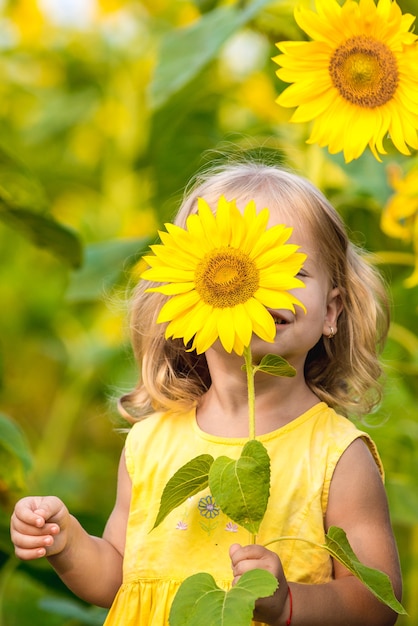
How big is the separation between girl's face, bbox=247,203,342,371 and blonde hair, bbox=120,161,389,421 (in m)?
→ 0.03

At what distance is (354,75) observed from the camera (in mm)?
896

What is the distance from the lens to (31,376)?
297 centimetres

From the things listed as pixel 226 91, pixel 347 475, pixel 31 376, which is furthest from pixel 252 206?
pixel 31 376

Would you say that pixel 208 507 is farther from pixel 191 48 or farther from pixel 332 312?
pixel 191 48

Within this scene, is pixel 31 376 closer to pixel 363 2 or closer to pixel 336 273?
pixel 336 273

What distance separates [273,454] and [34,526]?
0.22 metres

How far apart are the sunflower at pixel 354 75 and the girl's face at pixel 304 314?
12 centimetres

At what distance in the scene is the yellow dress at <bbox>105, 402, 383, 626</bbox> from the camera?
97 cm

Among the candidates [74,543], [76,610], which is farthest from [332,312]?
[76,610]

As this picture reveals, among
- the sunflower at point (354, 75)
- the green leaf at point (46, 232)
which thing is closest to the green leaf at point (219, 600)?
the sunflower at point (354, 75)

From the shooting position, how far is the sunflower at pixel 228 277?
80cm

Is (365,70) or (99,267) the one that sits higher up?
(365,70)

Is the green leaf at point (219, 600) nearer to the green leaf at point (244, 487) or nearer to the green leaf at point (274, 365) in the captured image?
the green leaf at point (244, 487)

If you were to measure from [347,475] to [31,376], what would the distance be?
81.5 inches
